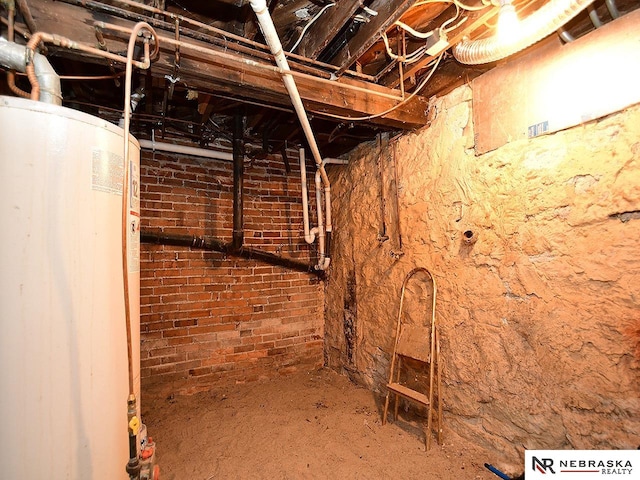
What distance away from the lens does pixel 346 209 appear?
308 cm

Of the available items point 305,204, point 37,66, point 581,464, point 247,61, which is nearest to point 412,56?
point 247,61

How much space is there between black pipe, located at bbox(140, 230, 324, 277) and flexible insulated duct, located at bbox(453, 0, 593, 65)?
220 cm

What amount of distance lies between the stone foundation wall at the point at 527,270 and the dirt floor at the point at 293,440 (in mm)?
260

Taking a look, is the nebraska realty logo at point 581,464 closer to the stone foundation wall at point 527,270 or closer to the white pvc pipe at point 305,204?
the stone foundation wall at point 527,270

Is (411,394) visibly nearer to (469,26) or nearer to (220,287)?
(220,287)

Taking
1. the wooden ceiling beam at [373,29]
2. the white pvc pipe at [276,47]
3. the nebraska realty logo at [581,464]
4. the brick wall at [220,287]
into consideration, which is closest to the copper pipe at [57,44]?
the white pvc pipe at [276,47]

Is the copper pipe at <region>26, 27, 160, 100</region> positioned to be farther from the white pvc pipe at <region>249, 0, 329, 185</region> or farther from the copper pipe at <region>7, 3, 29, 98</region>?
the white pvc pipe at <region>249, 0, 329, 185</region>

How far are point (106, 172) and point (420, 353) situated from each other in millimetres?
2059

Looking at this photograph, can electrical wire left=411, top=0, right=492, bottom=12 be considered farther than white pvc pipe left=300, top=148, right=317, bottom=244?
No

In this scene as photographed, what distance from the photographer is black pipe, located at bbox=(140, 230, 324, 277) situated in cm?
263

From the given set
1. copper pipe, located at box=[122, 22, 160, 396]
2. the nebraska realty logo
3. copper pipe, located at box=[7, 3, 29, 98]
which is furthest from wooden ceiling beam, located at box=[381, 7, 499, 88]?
the nebraska realty logo

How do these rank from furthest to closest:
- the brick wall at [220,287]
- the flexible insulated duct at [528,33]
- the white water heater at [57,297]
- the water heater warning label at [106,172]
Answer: the brick wall at [220,287]
the flexible insulated duct at [528,33]
the water heater warning label at [106,172]
the white water heater at [57,297]

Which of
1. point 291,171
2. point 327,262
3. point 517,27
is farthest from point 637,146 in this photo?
point 291,171

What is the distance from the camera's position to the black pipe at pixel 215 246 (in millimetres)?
2635
